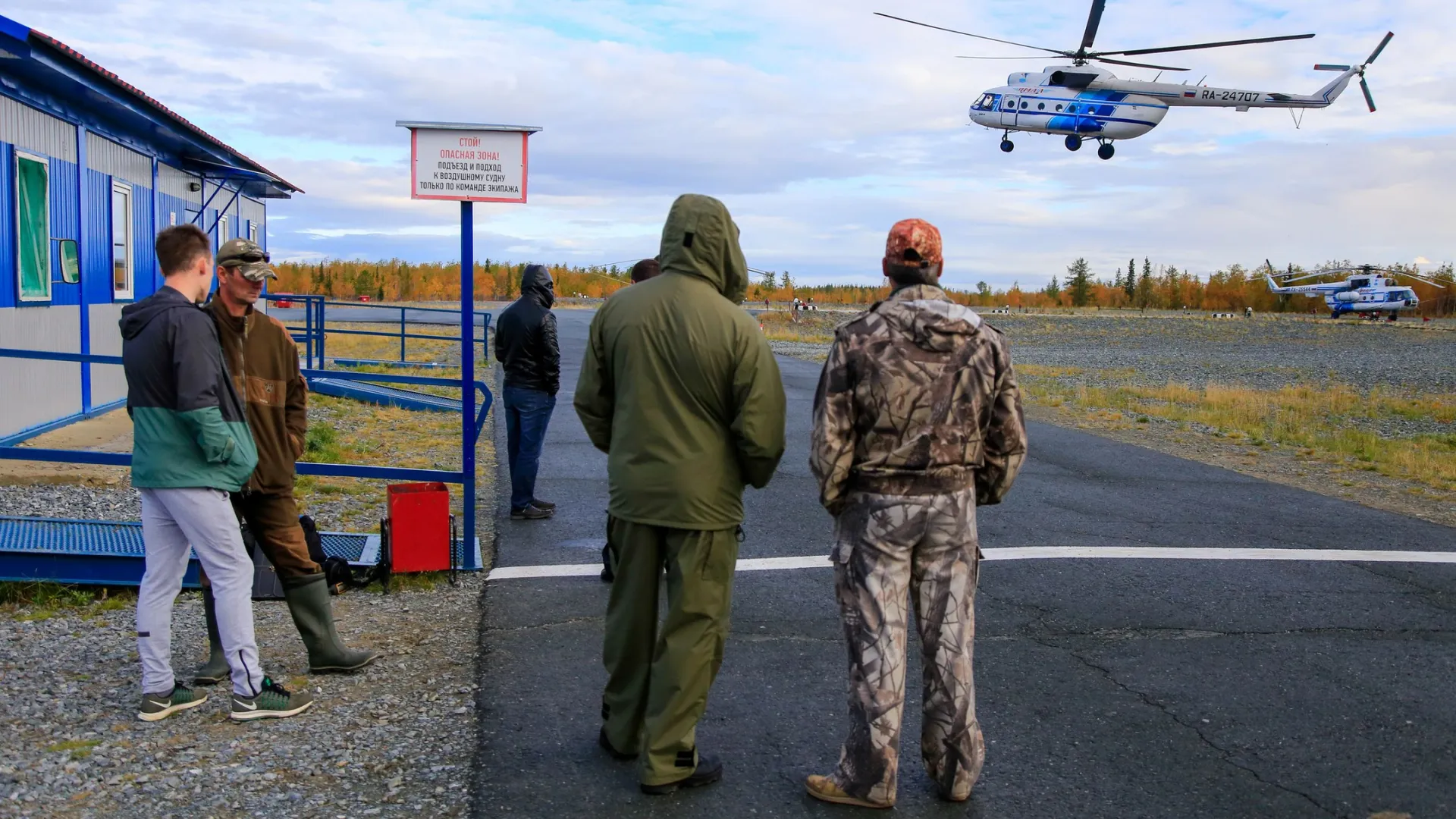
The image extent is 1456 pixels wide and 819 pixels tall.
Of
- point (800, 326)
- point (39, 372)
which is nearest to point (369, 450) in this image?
point (39, 372)

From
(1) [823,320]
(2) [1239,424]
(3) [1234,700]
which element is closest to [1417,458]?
(2) [1239,424]

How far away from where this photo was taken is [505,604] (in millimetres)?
6254

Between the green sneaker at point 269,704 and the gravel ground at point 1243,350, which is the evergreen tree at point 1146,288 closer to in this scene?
the gravel ground at point 1243,350

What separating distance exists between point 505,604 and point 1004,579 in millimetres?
3106

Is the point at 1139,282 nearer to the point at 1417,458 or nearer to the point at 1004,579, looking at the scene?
the point at 1417,458

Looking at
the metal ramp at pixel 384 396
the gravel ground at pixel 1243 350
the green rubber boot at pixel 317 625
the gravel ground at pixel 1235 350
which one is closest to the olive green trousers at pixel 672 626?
the green rubber boot at pixel 317 625

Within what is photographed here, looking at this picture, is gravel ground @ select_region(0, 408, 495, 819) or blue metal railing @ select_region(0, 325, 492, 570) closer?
gravel ground @ select_region(0, 408, 495, 819)

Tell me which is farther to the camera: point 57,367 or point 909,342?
point 57,367

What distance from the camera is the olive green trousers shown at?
3824 mm

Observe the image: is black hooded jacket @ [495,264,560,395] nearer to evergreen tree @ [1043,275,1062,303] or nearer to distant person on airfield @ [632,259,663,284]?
distant person on airfield @ [632,259,663,284]

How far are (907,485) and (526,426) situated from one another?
5.05 m

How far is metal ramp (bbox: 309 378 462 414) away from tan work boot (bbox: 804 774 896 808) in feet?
38.9

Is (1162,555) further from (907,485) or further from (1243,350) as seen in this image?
(1243,350)

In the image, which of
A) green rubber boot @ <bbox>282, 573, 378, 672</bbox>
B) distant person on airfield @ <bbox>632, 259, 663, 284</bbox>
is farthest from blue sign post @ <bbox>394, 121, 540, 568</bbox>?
green rubber boot @ <bbox>282, 573, 378, 672</bbox>
